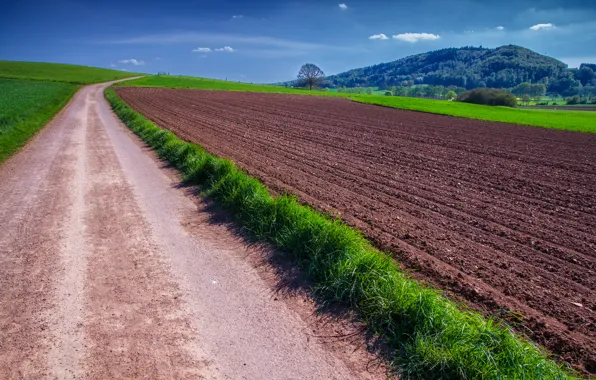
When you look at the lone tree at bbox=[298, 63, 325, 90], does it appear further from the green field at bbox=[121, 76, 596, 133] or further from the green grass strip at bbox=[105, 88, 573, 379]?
the green grass strip at bbox=[105, 88, 573, 379]

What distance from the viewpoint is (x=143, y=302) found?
4578 millimetres

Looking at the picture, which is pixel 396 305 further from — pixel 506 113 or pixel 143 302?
pixel 506 113

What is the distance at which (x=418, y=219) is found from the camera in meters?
7.38

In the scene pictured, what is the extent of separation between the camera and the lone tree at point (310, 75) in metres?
123

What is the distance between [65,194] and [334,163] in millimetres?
7728

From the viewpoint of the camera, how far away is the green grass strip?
3400mm

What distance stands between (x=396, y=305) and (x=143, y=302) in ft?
9.96

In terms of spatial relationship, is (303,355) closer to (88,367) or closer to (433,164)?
(88,367)

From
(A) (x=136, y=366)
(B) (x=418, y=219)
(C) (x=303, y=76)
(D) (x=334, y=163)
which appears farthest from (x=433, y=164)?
(C) (x=303, y=76)

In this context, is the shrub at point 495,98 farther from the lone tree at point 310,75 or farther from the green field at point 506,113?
the lone tree at point 310,75

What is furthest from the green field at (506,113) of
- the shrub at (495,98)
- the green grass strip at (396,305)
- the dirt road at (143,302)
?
the dirt road at (143,302)

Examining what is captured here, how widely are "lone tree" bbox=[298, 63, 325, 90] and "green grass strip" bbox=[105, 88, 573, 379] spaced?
395 feet

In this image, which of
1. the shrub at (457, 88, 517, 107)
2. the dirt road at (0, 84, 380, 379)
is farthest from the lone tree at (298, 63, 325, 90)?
the dirt road at (0, 84, 380, 379)

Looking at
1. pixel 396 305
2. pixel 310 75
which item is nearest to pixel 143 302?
pixel 396 305
